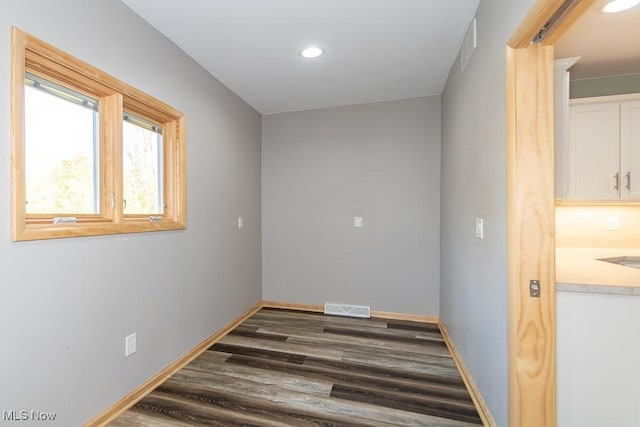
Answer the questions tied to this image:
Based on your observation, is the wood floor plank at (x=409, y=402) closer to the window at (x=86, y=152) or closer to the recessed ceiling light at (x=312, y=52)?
the window at (x=86, y=152)

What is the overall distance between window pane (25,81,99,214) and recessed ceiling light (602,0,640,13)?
3.14 m

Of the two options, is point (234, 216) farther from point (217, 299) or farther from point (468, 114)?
point (468, 114)

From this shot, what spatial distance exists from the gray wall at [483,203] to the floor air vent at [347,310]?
0.99 metres

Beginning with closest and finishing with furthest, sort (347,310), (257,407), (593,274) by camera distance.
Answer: (593,274) → (257,407) → (347,310)

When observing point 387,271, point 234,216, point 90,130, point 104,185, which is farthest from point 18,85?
point 387,271

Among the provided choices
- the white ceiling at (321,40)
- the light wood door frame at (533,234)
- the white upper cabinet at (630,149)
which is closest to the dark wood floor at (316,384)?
the light wood door frame at (533,234)

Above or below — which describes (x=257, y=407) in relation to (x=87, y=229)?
below

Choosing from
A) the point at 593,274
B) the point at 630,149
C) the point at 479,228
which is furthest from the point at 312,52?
the point at 630,149

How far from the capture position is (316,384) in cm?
202

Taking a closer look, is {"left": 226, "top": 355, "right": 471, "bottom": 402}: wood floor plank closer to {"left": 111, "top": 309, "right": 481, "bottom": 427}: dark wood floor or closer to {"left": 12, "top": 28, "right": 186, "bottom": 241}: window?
{"left": 111, "top": 309, "right": 481, "bottom": 427}: dark wood floor

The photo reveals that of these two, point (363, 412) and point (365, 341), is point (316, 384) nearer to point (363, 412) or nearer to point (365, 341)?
point (363, 412)

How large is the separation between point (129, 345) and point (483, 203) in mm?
2407

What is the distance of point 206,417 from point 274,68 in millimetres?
2665

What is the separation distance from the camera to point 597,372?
1.24 metres
